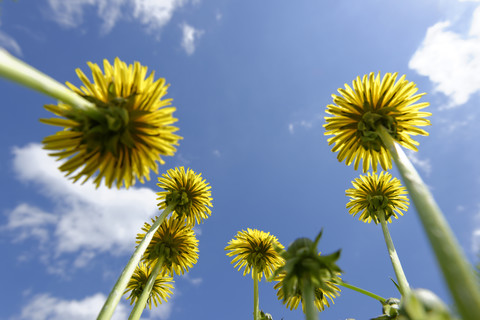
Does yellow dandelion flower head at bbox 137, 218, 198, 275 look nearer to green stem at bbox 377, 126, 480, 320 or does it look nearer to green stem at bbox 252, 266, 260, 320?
green stem at bbox 252, 266, 260, 320

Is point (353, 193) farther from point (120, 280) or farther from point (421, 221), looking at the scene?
point (120, 280)

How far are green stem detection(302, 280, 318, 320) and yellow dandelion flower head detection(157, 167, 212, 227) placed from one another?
4456 millimetres

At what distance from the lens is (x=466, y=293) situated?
1.62 m

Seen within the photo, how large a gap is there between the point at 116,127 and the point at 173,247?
4654 millimetres

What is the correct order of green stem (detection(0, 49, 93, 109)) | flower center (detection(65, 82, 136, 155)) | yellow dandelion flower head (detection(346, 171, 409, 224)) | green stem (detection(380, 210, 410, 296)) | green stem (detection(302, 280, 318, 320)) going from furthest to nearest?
yellow dandelion flower head (detection(346, 171, 409, 224))
green stem (detection(380, 210, 410, 296))
flower center (detection(65, 82, 136, 155))
green stem (detection(302, 280, 318, 320))
green stem (detection(0, 49, 93, 109))

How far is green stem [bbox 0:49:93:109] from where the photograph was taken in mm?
1812

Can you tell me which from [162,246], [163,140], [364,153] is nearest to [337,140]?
[364,153]

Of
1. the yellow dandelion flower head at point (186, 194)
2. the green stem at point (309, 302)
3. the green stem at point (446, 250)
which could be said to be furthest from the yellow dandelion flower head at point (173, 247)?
the green stem at point (446, 250)

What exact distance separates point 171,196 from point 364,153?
4.32m

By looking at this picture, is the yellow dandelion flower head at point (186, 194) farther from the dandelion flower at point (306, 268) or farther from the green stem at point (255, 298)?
the dandelion flower at point (306, 268)

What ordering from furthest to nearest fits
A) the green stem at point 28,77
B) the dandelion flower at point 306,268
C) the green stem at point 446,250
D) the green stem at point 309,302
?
the dandelion flower at point 306,268
the green stem at point 309,302
the green stem at point 28,77
the green stem at point 446,250

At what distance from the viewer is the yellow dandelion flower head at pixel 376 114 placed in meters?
3.79

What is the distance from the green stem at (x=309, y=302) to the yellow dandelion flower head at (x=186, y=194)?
446 cm

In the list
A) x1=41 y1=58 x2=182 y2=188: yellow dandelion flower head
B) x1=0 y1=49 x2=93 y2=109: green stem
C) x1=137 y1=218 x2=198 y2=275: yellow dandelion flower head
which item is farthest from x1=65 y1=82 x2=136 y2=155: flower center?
x1=137 y1=218 x2=198 y2=275: yellow dandelion flower head
